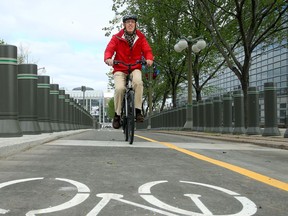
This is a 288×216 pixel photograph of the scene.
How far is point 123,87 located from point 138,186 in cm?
484

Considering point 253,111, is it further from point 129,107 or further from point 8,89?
point 8,89

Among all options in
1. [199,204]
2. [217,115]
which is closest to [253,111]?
[217,115]

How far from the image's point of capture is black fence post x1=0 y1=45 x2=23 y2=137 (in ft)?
28.3

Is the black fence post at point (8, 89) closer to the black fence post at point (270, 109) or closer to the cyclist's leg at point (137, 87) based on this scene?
the cyclist's leg at point (137, 87)

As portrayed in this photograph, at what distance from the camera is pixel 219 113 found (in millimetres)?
17859

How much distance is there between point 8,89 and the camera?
870 centimetres

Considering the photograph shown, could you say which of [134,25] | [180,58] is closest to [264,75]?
[180,58]

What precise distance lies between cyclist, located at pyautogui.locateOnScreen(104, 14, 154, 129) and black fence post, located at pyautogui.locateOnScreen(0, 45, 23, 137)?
2.11 meters

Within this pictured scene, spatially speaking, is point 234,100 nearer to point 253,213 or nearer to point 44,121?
point 44,121

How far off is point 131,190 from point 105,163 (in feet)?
5.53

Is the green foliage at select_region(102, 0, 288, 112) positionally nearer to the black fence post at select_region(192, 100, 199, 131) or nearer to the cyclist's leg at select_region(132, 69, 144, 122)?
the black fence post at select_region(192, 100, 199, 131)

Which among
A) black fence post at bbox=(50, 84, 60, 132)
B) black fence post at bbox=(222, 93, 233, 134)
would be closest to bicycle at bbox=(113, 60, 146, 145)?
black fence post at bbox=(50, 84, 60, 132)

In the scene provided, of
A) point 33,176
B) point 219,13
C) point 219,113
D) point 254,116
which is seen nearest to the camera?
point 33,176

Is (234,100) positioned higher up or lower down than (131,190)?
higher up
